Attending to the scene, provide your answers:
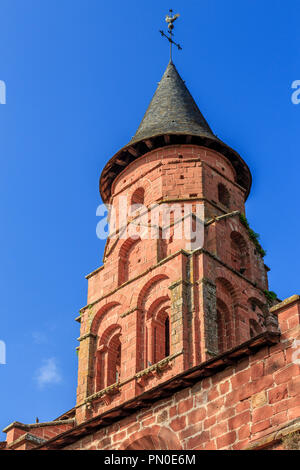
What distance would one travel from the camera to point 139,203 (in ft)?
97.2

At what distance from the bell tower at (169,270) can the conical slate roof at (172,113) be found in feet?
0.31

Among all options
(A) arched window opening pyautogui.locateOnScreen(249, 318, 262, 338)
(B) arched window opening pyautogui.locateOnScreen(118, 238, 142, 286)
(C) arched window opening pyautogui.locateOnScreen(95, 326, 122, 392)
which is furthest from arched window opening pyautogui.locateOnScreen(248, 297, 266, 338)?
(C) arched window opening pyautogui.locateOnScreen(95, 326, 122, 392)

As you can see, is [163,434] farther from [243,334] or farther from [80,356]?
[80,356]

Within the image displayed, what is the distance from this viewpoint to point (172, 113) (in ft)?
105

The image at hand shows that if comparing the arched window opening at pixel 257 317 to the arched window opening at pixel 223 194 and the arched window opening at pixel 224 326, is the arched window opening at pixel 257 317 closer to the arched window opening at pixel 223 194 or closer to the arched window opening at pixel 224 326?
the arched window opening at pixel 224 326

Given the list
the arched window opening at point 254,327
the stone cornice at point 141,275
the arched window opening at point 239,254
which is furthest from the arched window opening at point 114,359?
the arched window opening at point 239,254

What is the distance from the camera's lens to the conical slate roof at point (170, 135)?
30.2 m

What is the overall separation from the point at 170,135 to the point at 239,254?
5.00 metres

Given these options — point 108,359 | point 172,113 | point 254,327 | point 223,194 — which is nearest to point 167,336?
point 108,359

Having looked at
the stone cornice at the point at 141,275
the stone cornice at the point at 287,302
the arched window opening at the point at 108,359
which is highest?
the stone cornice at the point at 141,275

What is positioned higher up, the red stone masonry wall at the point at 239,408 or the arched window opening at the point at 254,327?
the arched window opening at the point at 254,327

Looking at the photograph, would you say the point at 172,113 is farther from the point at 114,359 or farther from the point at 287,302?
the point at 287,302

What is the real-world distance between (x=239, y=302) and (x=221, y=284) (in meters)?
0.78
